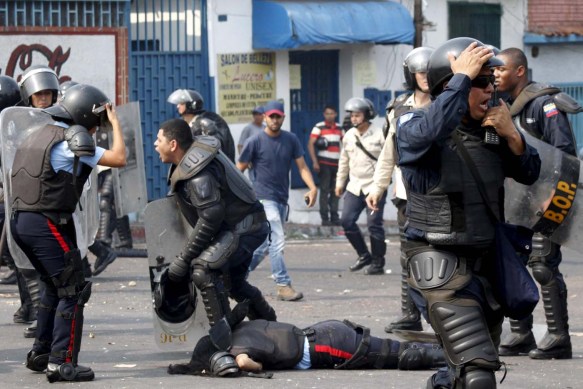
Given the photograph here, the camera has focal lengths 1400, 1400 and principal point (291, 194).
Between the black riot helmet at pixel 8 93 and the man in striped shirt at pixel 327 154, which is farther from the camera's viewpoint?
the man in striped shirt at pixel 327 154

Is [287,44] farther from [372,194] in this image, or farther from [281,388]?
[281,388]

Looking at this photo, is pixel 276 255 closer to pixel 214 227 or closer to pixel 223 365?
pixel 214 227

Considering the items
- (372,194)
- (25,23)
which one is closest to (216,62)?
(25,23)

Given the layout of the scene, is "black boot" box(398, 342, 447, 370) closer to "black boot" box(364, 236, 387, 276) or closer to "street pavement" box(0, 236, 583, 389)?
"street pavement" box(0, 236, 583, 389)

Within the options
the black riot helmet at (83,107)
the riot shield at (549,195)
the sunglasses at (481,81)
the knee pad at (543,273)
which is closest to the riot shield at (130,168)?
the black riot helmet at (83,107)

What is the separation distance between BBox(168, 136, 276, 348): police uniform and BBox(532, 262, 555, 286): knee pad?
1747 millimetres

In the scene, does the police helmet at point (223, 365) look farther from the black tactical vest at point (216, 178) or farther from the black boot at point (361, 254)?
the black boot at point (361, 254)

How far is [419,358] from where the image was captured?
26.3 feet

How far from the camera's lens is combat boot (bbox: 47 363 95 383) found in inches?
302

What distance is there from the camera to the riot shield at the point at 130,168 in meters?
11.4

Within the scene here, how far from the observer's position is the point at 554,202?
7.67 m

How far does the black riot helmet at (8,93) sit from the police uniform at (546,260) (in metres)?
3.59

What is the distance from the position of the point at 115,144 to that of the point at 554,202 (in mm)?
2446

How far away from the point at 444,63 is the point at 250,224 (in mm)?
2919
